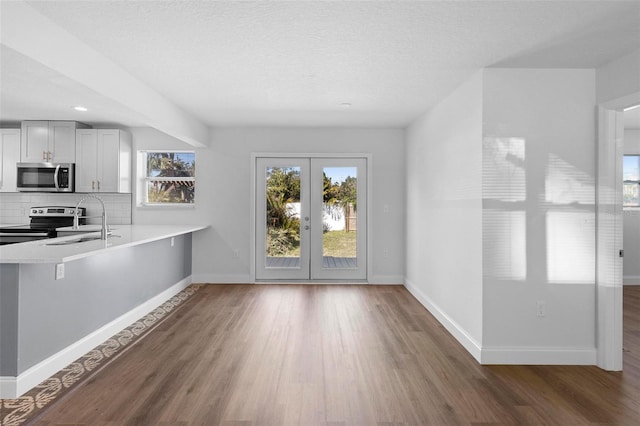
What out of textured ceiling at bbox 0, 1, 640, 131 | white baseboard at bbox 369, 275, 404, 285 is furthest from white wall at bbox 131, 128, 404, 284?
textured ceiling at bbox 0, 1, 640, 131

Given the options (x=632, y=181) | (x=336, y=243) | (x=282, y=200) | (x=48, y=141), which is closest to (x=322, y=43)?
(x=282, y=200)

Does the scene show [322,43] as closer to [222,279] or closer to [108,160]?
[108,160]

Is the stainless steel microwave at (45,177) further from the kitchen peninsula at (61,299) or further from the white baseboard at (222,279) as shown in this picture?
the white baseboard at (222,279)

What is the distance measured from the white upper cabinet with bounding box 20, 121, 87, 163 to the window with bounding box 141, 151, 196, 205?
98 cm

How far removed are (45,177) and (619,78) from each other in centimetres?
653

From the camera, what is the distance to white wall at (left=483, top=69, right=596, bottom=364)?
307 centimetres

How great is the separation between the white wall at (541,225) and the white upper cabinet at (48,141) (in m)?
5.31

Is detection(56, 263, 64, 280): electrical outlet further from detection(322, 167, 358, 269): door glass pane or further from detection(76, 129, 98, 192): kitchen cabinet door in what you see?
detection(322, 167, 358, 269): door glass pane

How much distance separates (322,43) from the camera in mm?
2662

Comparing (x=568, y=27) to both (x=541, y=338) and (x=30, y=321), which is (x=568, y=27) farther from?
(x=30, y=321)

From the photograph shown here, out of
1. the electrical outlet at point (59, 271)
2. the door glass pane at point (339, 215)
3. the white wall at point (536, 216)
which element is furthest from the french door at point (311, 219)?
the electrical outlet at point (59, 271)

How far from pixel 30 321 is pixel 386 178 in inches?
187

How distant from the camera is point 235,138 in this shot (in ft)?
19.3

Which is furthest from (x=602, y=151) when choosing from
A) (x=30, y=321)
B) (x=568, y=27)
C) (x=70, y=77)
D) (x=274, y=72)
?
(x=30, y=321)
